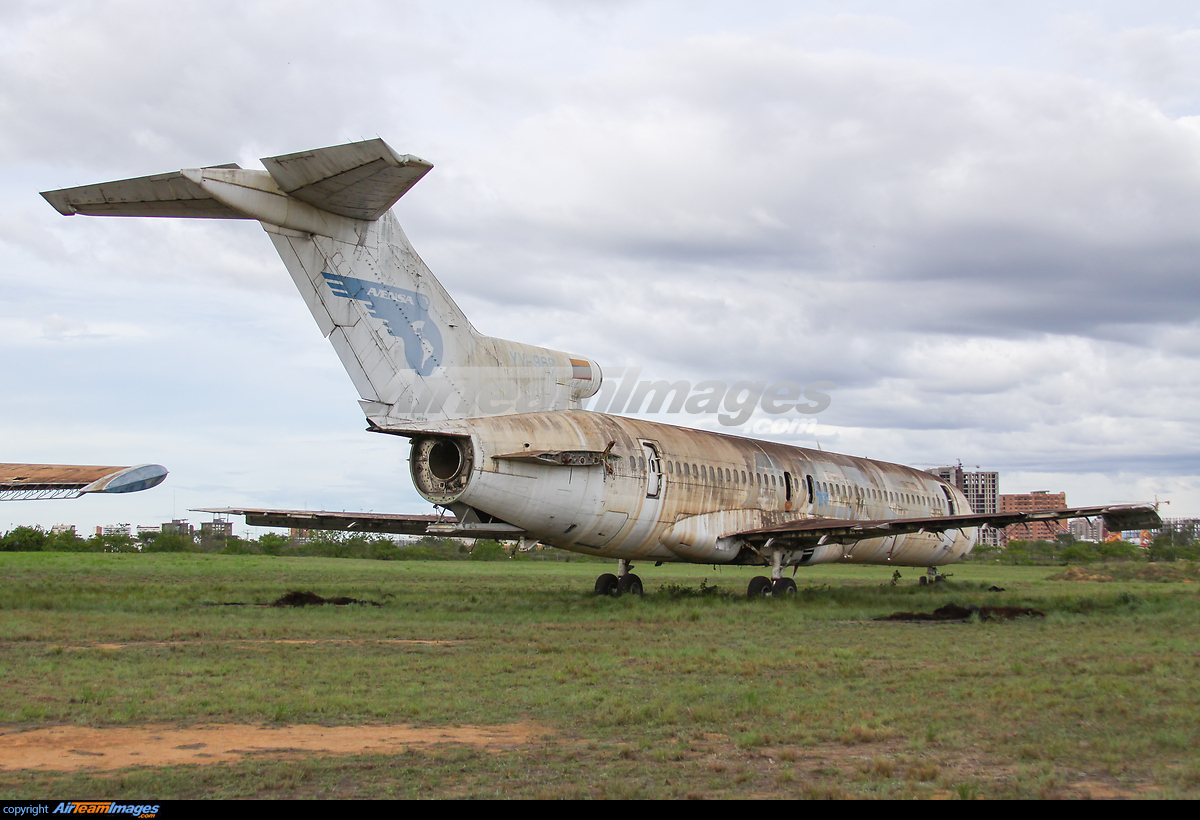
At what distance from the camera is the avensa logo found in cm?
1691

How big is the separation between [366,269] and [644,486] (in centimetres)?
776

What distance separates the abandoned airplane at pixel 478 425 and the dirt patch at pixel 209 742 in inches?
328

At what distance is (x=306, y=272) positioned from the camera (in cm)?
1638

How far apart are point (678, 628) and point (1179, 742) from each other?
10.3 m

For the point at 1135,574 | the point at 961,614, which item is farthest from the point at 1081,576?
the point at 961,614

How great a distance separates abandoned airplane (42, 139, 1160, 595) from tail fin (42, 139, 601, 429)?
0.03m

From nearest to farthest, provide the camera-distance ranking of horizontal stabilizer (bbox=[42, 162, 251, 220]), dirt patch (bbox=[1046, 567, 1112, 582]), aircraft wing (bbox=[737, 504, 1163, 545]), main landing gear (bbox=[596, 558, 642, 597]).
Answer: horizontal stabilizer (bbox=[42, 162, 251, 220])
aircraft wing (bbox=[737, 504, 1163, 545])
main landing gear (bbox=[596, 558, 642, 597])
dirt patch (bbox=[1046, 567, 1112, 582])

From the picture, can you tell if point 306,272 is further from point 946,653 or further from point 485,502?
point 946,653

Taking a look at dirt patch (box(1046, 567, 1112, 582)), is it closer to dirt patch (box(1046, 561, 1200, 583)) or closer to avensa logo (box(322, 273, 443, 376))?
dirt patch (box(1046, 561, 1200, 583))

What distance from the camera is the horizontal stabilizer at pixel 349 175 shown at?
1391cm

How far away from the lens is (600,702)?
32.0 ft

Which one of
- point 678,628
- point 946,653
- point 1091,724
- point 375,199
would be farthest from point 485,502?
point 1091,724

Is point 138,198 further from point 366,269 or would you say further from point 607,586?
point 607,586

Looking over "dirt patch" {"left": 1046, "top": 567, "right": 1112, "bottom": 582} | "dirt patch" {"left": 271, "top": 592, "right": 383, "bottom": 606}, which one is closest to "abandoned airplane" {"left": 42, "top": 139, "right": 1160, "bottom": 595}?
"dirt patch" {"left": 271, "top": 592, "right": 383, "bottom": 606}
